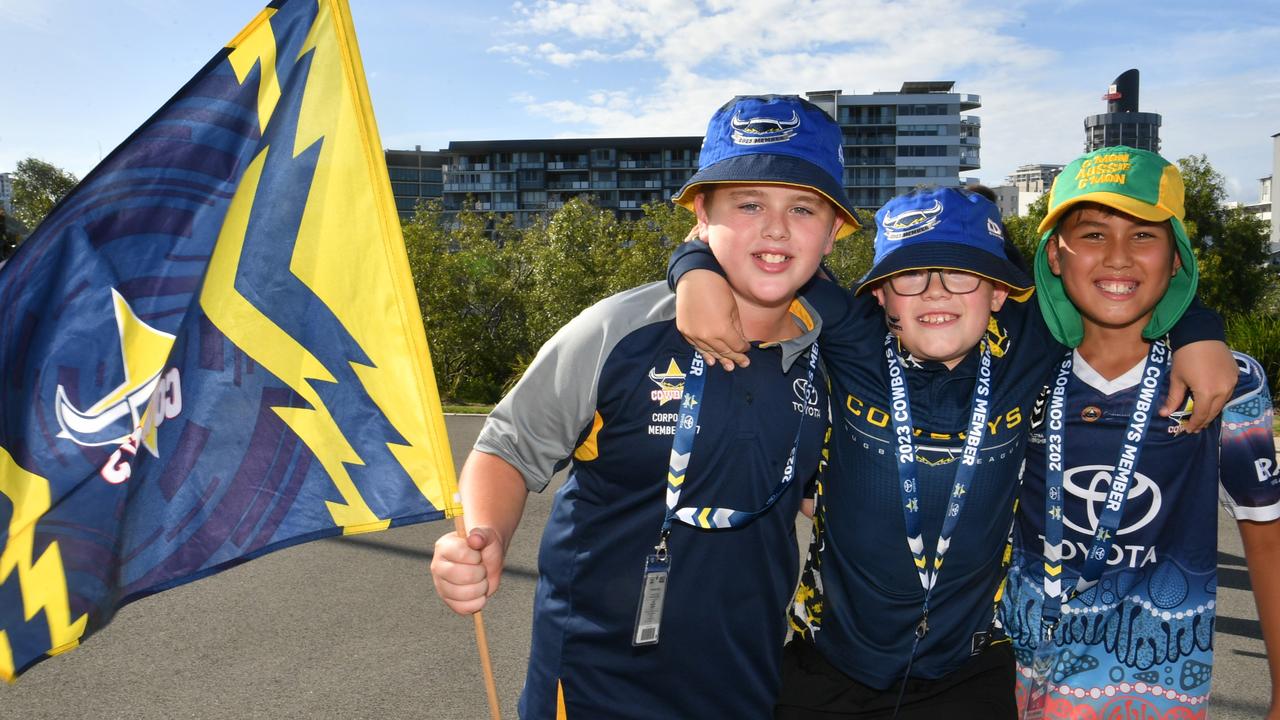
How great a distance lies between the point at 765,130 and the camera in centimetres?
258

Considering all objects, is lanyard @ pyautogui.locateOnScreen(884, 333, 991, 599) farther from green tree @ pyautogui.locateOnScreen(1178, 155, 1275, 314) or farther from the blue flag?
green tree @ pyautogui.locateOnScreen(1178, 155, 1275, 314)

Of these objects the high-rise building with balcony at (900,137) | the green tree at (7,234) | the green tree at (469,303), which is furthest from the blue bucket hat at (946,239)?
the high-rise building with balcony at (900,137)

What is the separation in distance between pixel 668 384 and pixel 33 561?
146 centimetres

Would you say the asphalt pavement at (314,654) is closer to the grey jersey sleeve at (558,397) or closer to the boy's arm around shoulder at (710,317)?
the grey jersey sleeve at (558,397)

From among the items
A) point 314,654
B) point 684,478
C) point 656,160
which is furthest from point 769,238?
point 656,160

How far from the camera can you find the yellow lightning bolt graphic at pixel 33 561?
77.9 inches

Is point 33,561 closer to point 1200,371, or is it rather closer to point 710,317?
point 710,317

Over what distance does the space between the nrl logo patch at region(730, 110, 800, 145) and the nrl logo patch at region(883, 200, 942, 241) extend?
1.42 feet

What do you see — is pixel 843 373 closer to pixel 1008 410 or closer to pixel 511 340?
pixel 1008 410

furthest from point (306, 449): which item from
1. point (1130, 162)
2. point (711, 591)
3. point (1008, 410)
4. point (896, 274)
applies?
point (1130, 162)

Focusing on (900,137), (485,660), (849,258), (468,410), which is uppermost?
(900,137)

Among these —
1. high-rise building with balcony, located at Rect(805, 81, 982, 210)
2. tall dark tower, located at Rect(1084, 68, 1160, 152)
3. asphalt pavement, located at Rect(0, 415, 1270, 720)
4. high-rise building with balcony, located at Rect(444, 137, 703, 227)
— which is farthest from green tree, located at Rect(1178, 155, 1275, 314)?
tall dark tower, located at Rect(1084, 68, 1160, 152)

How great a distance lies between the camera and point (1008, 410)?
2.57m

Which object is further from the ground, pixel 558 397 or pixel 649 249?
pixel 649 249
